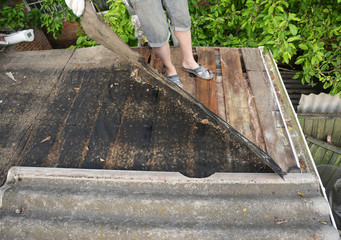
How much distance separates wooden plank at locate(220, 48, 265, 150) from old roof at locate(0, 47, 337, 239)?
0.01 meters

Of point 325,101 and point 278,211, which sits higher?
point 278,211

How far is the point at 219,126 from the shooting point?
168 cm

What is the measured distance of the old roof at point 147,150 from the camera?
1.26m

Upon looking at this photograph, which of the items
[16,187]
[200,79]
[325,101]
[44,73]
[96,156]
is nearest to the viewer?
[16,187]

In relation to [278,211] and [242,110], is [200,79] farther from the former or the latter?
[278,211]

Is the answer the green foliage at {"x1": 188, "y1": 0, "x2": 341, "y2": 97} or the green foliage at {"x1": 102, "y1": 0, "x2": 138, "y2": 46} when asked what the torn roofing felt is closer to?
the green foliage at {"x1": 102, "y1": 0, "x2": 138, "y2": 46}

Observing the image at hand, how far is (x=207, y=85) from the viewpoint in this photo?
220 centimetres

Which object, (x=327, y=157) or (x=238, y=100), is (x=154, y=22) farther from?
(x=327, y=157)

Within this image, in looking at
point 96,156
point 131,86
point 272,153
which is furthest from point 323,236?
point 131,86

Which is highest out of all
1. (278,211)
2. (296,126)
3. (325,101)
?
(278,211)

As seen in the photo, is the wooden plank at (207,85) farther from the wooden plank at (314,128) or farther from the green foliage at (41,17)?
the green foliage at (41,17)

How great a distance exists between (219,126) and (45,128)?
4.78ft

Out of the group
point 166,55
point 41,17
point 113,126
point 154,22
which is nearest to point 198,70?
point 166,55

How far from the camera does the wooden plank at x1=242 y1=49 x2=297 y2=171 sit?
1.61 metres
